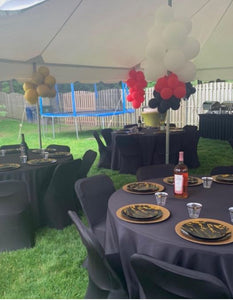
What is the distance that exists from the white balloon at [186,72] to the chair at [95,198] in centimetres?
182

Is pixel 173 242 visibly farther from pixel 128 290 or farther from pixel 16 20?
pixel 16 20

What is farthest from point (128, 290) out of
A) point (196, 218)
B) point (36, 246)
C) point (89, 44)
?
point (89, 44)

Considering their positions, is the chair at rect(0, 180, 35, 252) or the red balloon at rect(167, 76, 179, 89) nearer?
the chair at rect(0, 180, 35, 252)

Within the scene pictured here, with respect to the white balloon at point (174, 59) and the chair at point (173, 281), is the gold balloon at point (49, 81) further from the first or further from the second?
the chair at point (173, 281)

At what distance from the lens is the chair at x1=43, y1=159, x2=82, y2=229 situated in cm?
356

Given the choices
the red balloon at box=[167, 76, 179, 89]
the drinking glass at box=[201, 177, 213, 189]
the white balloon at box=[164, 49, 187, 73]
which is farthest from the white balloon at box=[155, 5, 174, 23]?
the drinking glass at box=[201, 177, 213, 189]

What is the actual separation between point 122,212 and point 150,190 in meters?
0.51

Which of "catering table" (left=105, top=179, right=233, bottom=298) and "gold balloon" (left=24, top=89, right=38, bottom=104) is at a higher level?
"gold balloon" (left=24, top=89, right=38, bottom=104)

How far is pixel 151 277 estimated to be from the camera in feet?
4.68

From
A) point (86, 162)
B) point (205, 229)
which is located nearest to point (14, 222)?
point (86, 162)

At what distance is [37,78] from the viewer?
17.0ft

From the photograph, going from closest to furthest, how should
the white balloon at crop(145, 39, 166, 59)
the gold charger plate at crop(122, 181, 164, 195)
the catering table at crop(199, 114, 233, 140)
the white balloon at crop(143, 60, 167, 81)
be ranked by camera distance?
the gold charger plate at crop(122, 181, 164, 195) < the white balloon at crop(145, 39, 166, 59) < the white balloon at crop(143, 60, 167, 81) < the catering table at crop(199, 114, 233, 140)

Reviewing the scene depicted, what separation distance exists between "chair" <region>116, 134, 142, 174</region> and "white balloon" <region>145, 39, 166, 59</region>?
222 cm

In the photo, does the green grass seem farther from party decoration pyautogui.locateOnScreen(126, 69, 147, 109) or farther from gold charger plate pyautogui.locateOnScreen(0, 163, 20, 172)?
party decoration pyautogui.locateOnScreen(126, 69, 147, 109)
